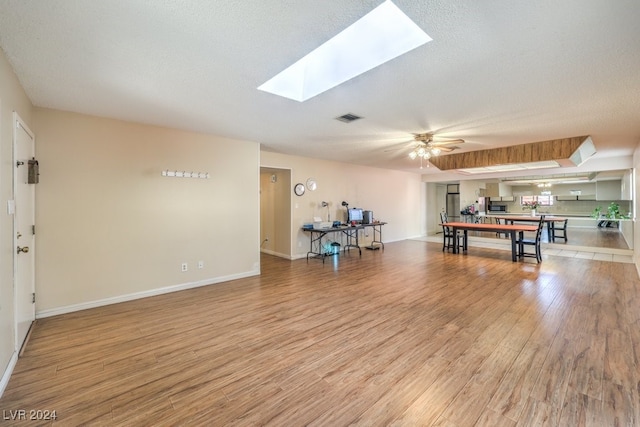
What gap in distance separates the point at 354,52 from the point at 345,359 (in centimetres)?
265

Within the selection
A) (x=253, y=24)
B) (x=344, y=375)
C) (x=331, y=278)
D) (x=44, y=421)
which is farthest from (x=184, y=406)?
Result: (x=331, y=278)

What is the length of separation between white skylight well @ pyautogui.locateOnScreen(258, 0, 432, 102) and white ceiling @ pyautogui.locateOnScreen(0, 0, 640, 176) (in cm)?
10

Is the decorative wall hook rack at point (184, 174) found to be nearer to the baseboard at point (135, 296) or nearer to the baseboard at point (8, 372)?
the baseboard at point (135, 296)

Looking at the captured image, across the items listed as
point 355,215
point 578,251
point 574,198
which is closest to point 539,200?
point 574,198

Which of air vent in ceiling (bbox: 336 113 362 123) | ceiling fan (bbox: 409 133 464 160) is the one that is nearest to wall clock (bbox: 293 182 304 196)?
ceiling fan (bbox: 409 133 464 160)

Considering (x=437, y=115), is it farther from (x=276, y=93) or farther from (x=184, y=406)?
(x=184, y=406)

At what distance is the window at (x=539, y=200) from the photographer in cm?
1331

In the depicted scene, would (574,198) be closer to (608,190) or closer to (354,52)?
(608,190)

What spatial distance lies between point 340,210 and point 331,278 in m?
2.98

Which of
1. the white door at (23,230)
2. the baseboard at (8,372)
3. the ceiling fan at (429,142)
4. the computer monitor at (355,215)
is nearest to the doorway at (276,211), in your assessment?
the computer monitor at (355,215)

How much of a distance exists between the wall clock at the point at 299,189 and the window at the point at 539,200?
1238 cm

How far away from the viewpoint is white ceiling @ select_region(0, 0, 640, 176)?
165cm

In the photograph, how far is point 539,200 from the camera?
13.4 m

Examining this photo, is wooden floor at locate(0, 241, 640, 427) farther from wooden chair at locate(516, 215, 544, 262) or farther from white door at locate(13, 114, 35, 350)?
wooden chair at locate(516, 215, 544, 262)
